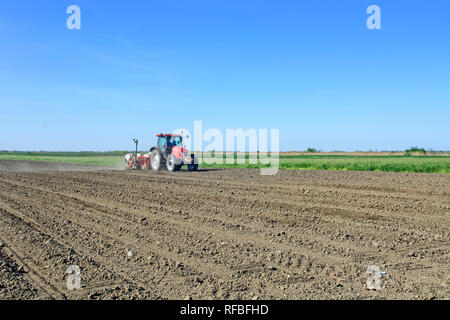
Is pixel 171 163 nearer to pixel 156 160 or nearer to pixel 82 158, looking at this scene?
pixel 156 160

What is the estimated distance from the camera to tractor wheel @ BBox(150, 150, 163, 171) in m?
22.5

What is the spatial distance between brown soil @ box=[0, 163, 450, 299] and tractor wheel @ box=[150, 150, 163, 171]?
10.0 m

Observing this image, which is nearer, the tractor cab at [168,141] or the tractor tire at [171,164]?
the tractor cab at [168,141]

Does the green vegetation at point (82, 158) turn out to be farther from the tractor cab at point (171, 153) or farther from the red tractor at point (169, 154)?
the tractor cab at point (171, 153)

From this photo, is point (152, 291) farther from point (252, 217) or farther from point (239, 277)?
point (252, 217)

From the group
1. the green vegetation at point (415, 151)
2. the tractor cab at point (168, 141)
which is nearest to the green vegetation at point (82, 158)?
the tractor cab at point (168, 141)

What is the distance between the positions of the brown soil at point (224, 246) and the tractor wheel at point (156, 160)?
10.0 m

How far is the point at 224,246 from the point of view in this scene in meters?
6.59

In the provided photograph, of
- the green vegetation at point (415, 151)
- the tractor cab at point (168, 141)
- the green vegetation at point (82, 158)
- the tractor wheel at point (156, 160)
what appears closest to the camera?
the tractor cab at point (168, 141)

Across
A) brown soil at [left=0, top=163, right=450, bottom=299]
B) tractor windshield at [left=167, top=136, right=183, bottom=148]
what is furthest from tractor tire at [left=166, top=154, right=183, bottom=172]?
brown soil at [left=0, top=163, right=450, bottom=299]

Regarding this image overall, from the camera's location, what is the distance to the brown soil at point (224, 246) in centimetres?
479

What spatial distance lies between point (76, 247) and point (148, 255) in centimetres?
136

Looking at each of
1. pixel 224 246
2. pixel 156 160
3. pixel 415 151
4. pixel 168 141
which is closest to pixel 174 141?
pixel 168 141

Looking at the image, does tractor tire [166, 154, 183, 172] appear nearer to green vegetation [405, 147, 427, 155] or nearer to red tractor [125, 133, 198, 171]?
red tractor [125, 133, 198, 171]
